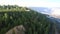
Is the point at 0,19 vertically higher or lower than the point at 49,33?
higher

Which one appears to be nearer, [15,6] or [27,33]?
[27,33]

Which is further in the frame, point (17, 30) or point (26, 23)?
point (26, 23)

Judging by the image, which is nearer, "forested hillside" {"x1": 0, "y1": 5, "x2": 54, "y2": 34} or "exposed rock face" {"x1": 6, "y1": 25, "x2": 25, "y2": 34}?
"exposed rock face" {"x1": 6, "y1": 25, "x2": 25, "y2": 34}

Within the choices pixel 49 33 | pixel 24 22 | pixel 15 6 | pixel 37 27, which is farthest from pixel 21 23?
pixel 15 6

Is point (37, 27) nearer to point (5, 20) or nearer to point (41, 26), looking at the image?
point (41, 26)

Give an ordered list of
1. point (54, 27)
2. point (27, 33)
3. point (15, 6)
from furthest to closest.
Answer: point (15, 6) < point (54, 27) < point (27, 33)

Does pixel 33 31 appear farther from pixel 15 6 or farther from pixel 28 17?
pixel 15 6

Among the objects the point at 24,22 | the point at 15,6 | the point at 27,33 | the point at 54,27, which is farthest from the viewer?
the point at 15,6

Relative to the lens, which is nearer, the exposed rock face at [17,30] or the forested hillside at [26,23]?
the exposed rock face at [17,30]

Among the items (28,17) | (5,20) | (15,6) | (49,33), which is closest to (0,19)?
(5,20)
